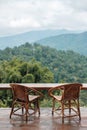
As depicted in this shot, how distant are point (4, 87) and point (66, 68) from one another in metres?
8.22

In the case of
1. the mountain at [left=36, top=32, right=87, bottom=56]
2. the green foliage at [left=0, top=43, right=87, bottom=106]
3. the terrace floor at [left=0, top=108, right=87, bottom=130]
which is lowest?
the terrace floor at [left=0, top=108, right=87, bottom=130]

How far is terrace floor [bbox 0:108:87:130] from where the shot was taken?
478 cm

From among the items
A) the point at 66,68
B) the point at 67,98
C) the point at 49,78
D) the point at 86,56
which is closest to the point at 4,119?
the point at 67,98

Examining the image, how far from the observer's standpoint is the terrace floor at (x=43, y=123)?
4779 mm

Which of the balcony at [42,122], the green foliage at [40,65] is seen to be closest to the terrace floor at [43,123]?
the balcony at [42,122]

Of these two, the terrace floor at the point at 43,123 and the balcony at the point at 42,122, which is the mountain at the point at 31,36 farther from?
the terrace floor at the point at 43,123

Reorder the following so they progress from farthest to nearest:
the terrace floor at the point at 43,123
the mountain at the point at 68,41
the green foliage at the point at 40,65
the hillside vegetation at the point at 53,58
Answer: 1. the mountain at the point at 68,41
2. the hillside vegetation at the point at 53,58
3. the green foliage at the point at 40,65
4. the terrace floor at the point at 43,123

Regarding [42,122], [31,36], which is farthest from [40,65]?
[31,36]

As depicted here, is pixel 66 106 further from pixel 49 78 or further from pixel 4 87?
pixel 49 78

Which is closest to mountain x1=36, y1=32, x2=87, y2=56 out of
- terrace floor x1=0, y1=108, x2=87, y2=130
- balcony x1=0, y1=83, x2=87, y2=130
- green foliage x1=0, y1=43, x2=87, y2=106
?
green foliage x1=0, y1=43, x2=87, y2=106

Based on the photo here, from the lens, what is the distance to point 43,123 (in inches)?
198

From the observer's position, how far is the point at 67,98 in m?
5.28

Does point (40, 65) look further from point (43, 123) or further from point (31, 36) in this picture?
point (31, 36)

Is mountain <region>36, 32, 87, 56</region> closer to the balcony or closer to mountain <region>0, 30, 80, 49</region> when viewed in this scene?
mountain <region>0, 30, 80, 49</region>
